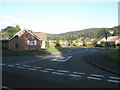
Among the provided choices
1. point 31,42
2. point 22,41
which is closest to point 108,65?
point 31,42

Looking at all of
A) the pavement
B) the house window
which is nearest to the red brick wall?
the house window

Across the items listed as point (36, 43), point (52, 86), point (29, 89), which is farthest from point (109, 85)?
point (36, 43)

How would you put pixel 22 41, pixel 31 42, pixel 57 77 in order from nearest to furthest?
pixel 57 77, pixel 22 41, pixel 31 42

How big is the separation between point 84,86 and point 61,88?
1.18 metres

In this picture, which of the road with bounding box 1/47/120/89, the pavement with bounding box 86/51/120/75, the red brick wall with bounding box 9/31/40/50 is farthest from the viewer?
the red brick wall with bounding box 9/31/40/50

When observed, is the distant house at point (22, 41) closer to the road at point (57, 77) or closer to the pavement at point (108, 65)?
the road at point (57, 77)

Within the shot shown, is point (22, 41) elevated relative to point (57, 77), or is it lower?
elevated

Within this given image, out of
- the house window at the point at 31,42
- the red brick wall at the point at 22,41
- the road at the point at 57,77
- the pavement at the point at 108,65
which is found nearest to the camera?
the road at the point at 57,77

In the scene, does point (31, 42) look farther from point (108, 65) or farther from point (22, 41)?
point (108, 65)

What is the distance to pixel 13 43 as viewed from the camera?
93.0 ft

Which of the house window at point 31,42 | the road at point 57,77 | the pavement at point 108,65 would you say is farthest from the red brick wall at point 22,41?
the pavement at point 108,65

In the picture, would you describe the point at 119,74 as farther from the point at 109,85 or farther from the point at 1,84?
the point at 1,84

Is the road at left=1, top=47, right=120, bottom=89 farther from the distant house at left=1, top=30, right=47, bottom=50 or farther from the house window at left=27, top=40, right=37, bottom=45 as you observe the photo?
the house window at left=27, top=40, right=37, bottom=45

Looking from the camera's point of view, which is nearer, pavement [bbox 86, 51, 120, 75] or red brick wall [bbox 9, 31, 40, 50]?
pavement [bbox 86, 51, 120, 75]
